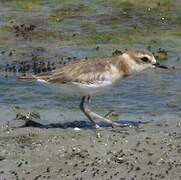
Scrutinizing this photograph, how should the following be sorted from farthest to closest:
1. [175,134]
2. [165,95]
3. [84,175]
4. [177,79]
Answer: [177,79], [165,95], [175,134], [84,175]

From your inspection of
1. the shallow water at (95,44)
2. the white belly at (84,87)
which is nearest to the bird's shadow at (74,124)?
the shallow water at (95,44)

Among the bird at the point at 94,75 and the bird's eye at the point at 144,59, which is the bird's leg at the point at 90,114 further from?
the bird's eye at the point at 144,59

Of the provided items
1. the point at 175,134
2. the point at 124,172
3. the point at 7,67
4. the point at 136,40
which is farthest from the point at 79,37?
the point at 124,172

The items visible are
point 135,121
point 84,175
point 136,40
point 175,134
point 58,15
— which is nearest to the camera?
point 84,175

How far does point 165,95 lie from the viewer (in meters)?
14.4

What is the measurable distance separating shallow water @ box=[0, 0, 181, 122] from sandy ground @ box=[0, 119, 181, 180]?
103 centimetres

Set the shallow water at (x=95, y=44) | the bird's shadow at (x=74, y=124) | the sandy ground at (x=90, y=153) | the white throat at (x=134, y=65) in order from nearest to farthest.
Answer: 1. the sandy ground at (x=90, y=153)
2. the bird's shadow at (x=74, y=124)
3. the white throat at (x=134, y=65)
4. the shallow water at (x=95, y=44)

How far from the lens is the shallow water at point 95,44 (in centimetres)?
1370

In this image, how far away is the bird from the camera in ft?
39.5

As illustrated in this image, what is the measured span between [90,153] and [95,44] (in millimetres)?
7033

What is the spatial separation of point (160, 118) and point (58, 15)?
23.9 ft

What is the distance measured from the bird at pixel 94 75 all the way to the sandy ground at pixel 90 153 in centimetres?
53

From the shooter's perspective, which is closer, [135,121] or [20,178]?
[20,178]

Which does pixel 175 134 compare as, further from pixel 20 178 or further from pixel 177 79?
pixel 177 79
